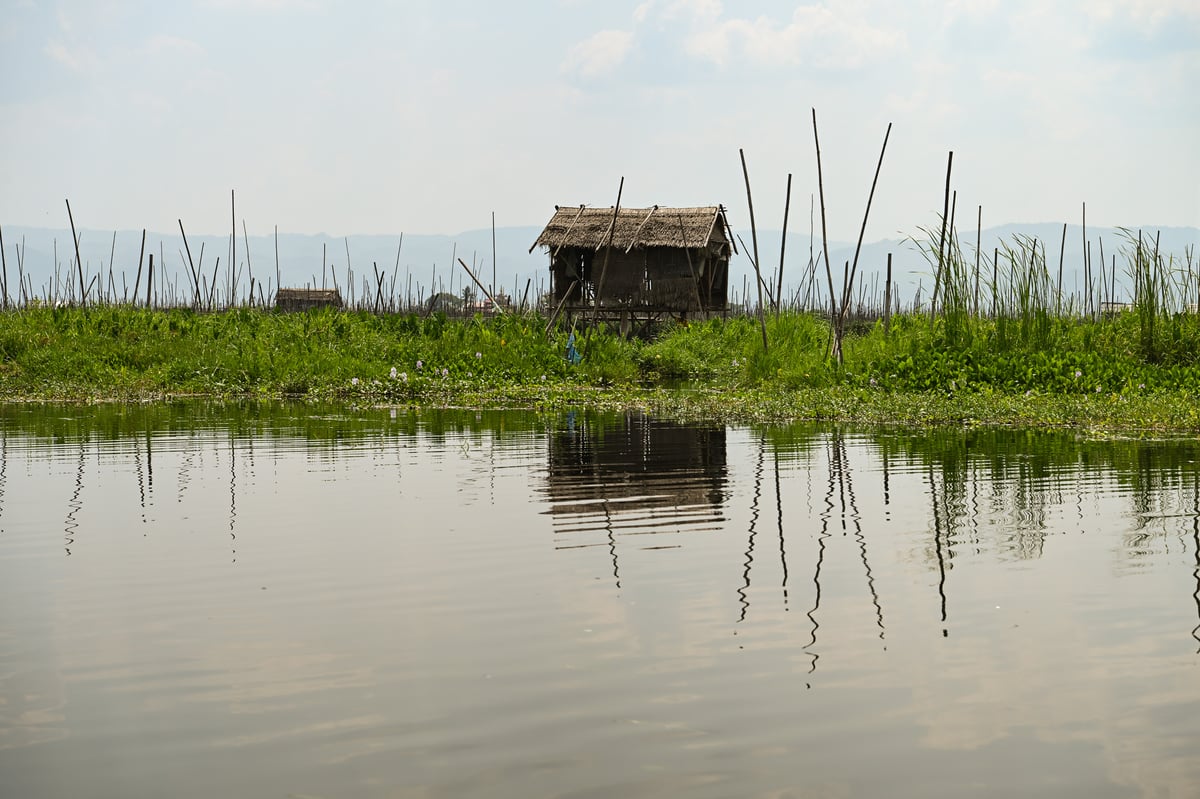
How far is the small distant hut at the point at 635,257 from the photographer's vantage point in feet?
89.2

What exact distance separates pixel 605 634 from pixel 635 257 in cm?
2393

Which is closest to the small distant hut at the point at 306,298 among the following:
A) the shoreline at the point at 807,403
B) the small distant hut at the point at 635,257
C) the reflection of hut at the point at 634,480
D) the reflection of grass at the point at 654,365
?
the small distant hut at the point at 635,257

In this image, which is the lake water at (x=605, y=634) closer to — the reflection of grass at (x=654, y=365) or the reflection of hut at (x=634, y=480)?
the reflection of hut at (x=634, y=480)

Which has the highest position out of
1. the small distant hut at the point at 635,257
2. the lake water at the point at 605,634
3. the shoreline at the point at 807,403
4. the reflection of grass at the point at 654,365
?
the small distant hut at the point at 635,257

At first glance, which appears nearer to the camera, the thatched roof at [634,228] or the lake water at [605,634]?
the lake water at [605,634]

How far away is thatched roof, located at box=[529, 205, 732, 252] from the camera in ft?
88.5

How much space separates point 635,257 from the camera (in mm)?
27797

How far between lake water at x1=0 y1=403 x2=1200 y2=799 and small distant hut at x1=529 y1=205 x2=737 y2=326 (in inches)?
756

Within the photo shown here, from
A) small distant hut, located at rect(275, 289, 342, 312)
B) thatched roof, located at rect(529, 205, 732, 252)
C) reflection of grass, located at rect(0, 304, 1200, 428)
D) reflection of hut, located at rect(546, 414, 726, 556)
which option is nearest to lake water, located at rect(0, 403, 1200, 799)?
Answer: reflection of hut, located at rect(546, 414, 726, 556)

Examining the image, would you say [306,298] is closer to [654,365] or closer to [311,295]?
[311,295]

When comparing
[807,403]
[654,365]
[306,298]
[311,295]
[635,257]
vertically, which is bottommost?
[807,403]

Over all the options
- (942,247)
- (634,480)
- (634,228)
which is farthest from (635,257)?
(634,480)

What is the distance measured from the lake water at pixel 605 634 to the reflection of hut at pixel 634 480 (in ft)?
0.15

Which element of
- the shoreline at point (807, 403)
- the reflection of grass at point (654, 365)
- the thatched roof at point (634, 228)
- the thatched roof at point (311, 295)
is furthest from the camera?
the thatched roof at point (311, 295)
